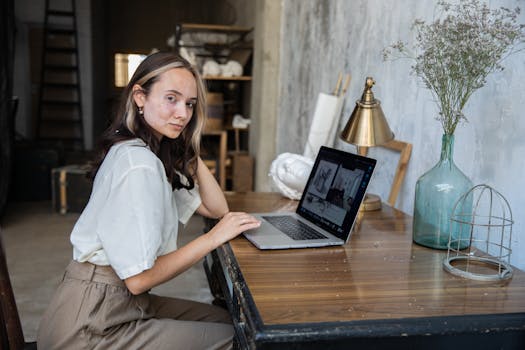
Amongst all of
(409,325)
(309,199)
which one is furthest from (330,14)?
(409,325)

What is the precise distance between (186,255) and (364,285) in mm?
485

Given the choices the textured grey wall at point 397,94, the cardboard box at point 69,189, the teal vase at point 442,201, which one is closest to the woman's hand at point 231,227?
the teal vase at point 442,201

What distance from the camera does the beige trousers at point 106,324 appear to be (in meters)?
1.32

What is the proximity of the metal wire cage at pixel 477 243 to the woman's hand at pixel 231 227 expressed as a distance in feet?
1.77

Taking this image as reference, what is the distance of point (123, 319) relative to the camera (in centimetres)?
135

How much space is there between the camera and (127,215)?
1228 mm

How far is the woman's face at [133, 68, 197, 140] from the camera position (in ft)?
4.90

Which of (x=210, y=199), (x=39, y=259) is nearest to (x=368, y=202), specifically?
(x=210, y=199)

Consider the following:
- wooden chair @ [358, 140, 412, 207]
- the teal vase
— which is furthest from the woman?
wooden chair @ [358, 140, 412, 207]

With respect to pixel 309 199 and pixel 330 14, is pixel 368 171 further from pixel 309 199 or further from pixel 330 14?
pixel 330 14

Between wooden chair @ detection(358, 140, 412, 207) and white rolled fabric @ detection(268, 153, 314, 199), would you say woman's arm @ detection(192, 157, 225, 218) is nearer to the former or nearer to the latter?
white rolled fabric @ detection(268, 153, 314, 199)

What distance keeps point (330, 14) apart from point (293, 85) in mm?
1006

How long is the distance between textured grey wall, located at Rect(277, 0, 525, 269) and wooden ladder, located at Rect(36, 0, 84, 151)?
615 centimetres

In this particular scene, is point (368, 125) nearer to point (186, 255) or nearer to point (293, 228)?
point (293, 228)
